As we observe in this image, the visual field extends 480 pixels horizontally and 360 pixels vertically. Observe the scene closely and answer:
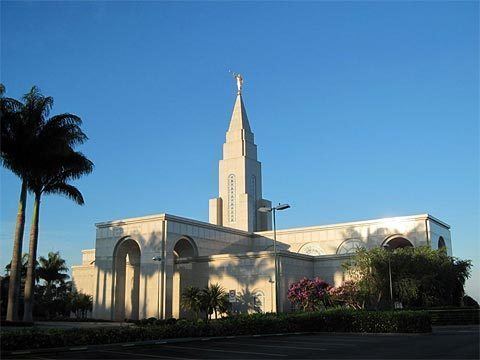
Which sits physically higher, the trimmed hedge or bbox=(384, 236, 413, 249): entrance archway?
bbox=(384, 236, 413, 249): entrance archway

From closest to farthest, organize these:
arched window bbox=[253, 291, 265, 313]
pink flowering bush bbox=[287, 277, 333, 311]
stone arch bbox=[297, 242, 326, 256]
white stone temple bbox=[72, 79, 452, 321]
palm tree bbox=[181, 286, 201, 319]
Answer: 1. palm tree bbox=[181, 286, 201, 319]
2. pink flowering bush bbox=[287, 277, 333, 311]
3. arched window bbox=[253, 291, 265, 313]
4. white stone temple bbox=[72, 79, 452, 321]
5. stone arch bbox=[297, 242, 326, 256]

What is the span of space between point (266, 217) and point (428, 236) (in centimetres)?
2086

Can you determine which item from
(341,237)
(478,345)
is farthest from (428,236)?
(478,345)

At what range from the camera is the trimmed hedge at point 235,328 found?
17.8 metres

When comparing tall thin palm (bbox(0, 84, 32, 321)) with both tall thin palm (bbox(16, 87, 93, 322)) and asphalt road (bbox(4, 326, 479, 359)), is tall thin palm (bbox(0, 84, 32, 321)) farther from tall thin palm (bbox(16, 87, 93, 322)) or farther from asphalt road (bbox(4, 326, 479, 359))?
asphalt road (bbox(4, 326, 479, 359))

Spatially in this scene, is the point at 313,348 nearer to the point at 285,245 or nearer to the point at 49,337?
the point at 49,337

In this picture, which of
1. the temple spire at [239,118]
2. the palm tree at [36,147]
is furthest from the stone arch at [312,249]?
the palm tree at [36,147]

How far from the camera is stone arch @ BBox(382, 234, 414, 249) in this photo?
53.8 m

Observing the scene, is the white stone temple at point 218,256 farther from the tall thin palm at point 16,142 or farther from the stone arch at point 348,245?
the tall thin palm at point 16,142

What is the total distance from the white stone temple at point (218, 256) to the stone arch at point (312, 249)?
0.11 meters

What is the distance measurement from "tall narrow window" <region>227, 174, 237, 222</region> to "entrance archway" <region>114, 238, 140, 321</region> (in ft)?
45.1

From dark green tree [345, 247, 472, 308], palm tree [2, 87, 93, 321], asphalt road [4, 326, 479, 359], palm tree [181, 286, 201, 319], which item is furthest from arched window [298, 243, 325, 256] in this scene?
asphalt road [4, 326, 479, 359]

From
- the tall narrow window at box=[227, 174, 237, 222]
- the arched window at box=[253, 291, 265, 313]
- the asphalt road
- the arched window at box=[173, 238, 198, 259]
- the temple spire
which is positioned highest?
the temple spire

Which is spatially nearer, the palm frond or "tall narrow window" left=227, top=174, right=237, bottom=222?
the palm frond
